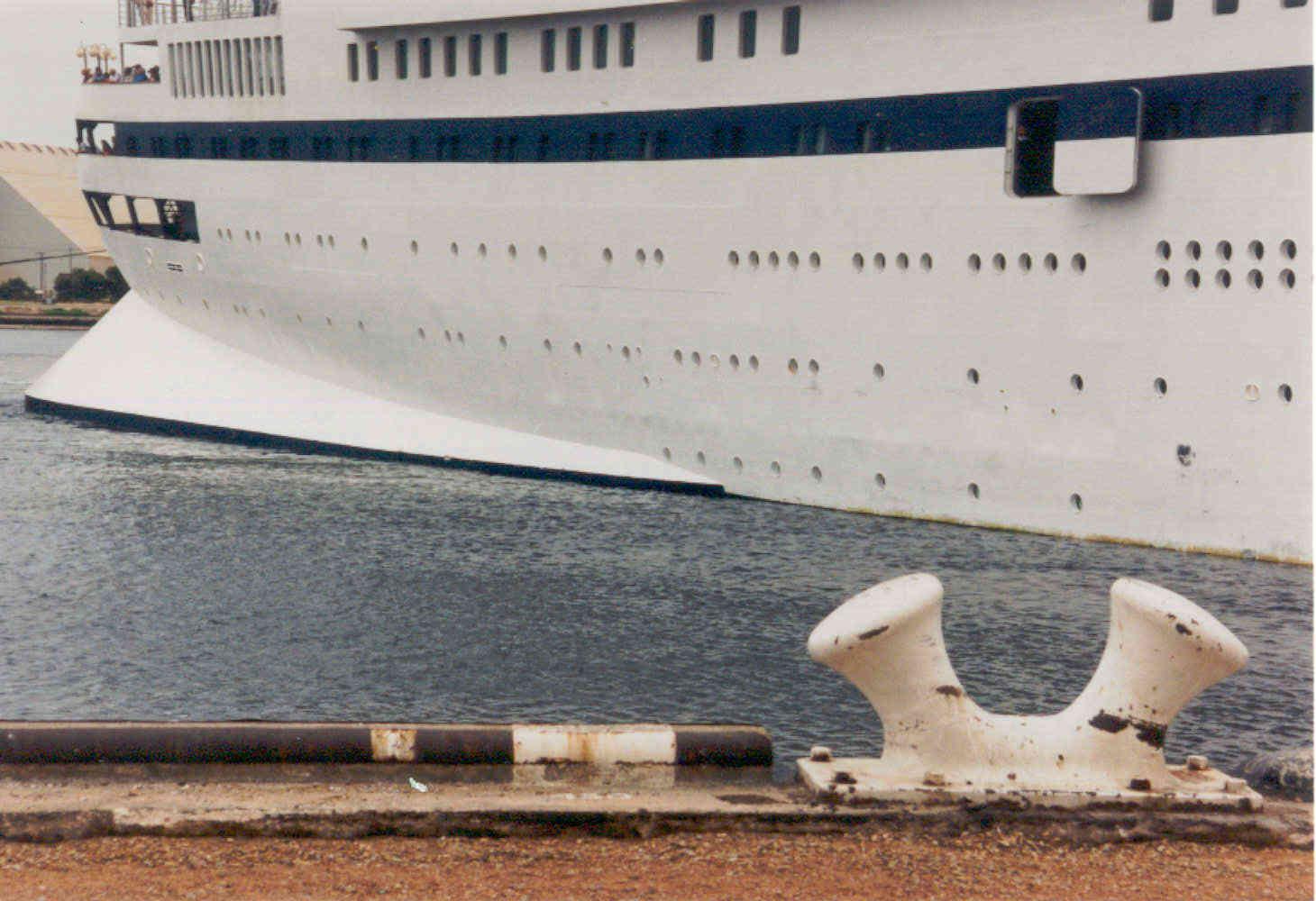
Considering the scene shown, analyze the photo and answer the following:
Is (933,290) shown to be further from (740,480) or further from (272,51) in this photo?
(272,51)

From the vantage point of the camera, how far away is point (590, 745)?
8.06 meters

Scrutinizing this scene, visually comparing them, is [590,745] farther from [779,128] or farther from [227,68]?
[227,68]

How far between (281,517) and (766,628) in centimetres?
847

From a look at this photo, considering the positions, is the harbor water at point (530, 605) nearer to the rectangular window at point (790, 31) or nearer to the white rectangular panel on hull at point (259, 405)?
the white rectangular panel on hull at point (259, 405)

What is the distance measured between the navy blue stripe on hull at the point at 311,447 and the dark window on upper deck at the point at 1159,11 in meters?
8.32

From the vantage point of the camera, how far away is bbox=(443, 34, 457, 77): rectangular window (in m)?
25.2

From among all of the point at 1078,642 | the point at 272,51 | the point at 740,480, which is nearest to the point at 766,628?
the point at 1078,642

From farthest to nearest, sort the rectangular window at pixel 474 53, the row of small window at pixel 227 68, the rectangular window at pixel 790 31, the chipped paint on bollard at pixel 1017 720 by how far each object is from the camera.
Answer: the row of small window at pixel 227 68, the rectangular window at pixel 474 53, the rectangular window at pixel 790 31, the chipped paint on bollard at pixel 1017 720

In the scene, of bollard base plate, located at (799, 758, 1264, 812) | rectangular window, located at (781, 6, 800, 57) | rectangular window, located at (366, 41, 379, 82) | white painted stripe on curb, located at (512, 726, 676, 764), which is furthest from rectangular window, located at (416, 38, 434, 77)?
bollard base plate, located at (799, 758, 1264, 812)

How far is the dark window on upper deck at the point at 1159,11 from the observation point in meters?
18.4

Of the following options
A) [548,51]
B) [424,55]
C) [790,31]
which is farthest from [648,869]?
[424,55]

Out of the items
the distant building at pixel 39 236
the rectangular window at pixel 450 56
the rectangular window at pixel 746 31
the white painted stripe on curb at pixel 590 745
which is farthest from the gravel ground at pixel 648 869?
the distant building at pixel 39 236

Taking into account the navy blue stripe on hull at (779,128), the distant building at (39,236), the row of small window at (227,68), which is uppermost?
the row of small window at (227,68)

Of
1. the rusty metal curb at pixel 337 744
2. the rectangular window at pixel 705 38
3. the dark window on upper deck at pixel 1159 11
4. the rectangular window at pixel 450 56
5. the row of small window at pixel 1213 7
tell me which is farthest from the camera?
the rectangular window at pixel 450 56
